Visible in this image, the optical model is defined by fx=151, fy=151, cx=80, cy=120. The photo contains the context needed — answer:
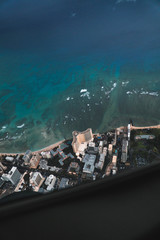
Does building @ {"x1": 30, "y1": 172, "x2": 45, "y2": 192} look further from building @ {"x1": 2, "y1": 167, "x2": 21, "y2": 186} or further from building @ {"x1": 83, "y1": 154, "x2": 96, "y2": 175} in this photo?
building @ {"x1": 83, "y1": 154, "x2": 96, "y2": 175}

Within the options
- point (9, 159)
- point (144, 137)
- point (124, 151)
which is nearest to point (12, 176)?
point (9, 159)

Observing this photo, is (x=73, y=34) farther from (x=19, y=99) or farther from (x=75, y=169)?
(x=75, y=169)

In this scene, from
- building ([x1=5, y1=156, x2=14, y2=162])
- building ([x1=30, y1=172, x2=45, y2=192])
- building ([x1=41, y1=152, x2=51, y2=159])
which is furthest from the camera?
building ([x1=5, y1=156, x2=14, y2=162])

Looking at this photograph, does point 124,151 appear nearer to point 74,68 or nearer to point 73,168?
point 73,168

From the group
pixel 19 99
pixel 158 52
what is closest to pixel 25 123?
pixel 19 99

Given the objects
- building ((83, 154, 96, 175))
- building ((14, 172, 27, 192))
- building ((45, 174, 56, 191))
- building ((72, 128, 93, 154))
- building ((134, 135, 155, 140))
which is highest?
building ((72, 128, 93, 154))

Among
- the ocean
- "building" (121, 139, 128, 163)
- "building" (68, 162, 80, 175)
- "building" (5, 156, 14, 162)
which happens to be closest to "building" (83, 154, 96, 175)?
"building" (68, 162, 80, 175)

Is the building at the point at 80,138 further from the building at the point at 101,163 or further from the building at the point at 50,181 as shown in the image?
the building at the point at 50,181
